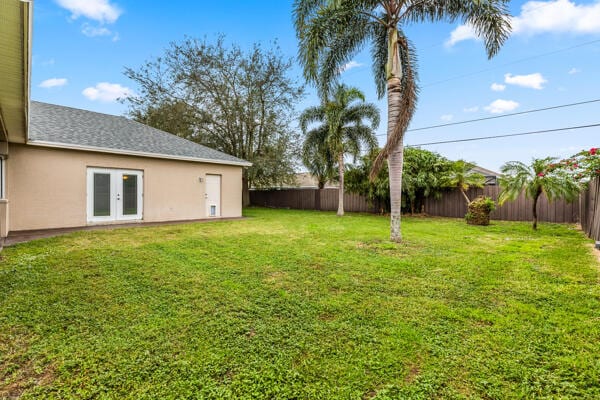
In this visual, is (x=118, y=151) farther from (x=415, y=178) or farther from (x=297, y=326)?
(x=415, y=178)

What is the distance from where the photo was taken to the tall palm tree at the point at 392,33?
23.2 feet

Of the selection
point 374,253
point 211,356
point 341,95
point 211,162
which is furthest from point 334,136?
point 211,356

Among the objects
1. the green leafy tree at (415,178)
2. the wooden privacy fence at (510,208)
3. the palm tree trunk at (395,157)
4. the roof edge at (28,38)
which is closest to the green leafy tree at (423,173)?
the green leafy tree at (415,178)

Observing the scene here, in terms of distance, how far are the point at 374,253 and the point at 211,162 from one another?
8.49 metres

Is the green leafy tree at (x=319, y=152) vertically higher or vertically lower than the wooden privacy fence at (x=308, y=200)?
higher

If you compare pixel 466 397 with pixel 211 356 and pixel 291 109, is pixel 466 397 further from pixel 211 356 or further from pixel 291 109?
pixel 291 109

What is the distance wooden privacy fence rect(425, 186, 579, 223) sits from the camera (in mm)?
11180

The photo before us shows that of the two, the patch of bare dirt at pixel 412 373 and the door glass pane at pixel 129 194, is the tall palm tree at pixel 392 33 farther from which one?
the door glass pane at pixel 129 194

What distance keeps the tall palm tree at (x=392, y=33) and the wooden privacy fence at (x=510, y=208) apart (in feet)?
20.9

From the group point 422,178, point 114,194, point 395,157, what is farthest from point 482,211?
point 114,194

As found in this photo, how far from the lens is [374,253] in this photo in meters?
6.01

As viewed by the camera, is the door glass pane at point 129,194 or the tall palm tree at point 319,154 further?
the tall palm tree at point 319,154

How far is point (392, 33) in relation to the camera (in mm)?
7293

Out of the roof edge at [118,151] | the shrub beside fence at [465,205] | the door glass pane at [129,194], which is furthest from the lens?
the door glass pane at [129,194]
